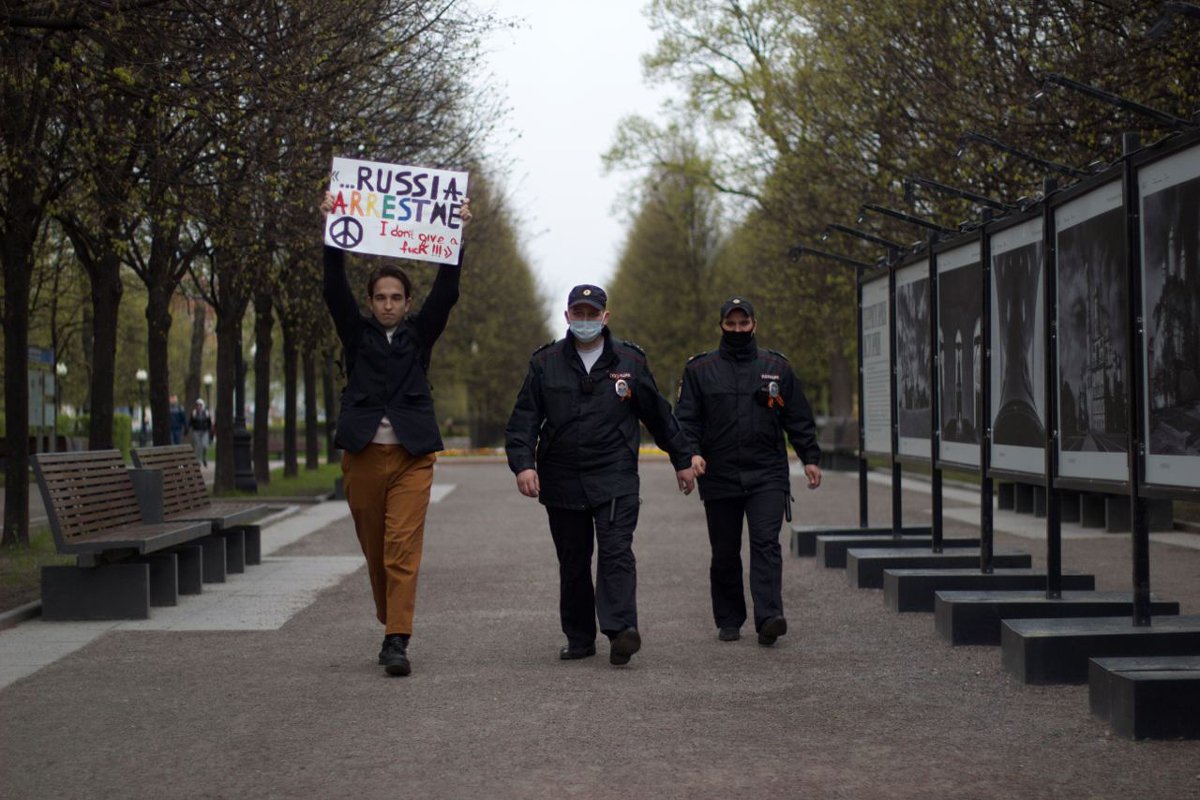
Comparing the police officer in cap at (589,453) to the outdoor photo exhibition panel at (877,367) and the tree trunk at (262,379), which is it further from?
the tree trunk at (262,379)

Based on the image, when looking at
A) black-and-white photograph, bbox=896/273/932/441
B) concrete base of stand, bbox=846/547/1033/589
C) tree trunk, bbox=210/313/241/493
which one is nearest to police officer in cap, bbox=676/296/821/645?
concrete base of stand, bbox=846/547/1033/589

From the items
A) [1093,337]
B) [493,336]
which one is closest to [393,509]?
[1093,337]

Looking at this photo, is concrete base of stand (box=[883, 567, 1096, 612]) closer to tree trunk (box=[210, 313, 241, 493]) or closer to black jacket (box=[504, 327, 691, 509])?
black jacket (box=[504, 327, 691, 509])

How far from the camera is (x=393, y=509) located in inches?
341

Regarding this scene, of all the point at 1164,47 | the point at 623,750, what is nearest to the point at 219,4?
the point at 623,750

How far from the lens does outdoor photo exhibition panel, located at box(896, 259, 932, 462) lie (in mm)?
13172

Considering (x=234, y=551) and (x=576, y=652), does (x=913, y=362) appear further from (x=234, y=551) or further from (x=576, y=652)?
(x=234, y=551)

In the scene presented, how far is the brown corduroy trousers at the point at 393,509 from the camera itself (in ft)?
28.4

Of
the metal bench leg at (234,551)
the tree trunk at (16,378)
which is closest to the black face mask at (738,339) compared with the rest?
Result: the metal bench leg at (234,551)

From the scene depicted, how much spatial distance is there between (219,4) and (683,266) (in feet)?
187

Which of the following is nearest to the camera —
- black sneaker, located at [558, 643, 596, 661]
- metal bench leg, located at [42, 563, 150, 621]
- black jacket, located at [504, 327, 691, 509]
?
black jacket, located at [504, 327, 691, 509]

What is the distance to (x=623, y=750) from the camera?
6.62 metres

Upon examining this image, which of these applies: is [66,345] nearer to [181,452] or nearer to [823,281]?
[823,281]

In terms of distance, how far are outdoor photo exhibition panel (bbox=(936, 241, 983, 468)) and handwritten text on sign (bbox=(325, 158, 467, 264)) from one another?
366 centimetres
